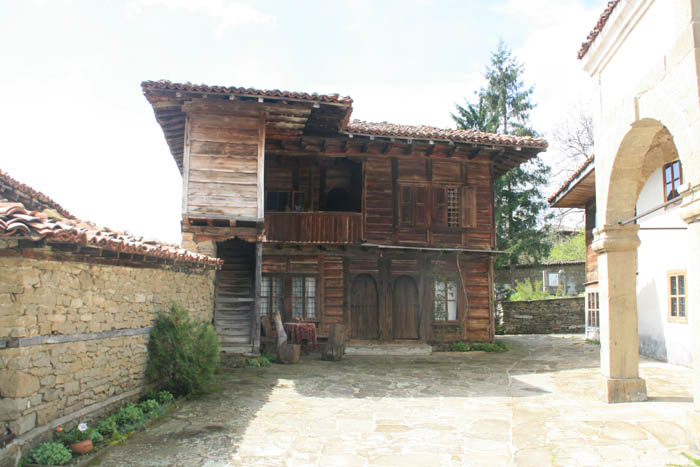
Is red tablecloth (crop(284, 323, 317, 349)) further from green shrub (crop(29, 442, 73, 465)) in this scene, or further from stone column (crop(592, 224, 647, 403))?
green shrub (crop(29, 442, 73, 465))

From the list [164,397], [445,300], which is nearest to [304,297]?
[445,300]

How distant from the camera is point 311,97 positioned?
40.4ft

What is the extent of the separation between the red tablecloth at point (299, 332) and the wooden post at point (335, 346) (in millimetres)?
620

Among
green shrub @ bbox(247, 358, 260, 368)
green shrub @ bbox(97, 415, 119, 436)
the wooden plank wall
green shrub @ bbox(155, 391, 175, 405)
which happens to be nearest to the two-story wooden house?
the wooden plank wall

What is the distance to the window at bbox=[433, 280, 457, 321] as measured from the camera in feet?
53.5

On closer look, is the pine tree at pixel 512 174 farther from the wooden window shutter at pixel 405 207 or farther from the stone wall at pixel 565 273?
the wooden window shutter at pixel 405 207

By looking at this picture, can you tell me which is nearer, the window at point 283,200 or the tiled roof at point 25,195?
the tiled roof at point 25,195

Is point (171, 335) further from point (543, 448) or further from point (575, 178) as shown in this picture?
point (575, 178)

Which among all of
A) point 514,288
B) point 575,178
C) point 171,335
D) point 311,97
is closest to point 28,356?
point 171,335

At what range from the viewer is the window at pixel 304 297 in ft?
51.0

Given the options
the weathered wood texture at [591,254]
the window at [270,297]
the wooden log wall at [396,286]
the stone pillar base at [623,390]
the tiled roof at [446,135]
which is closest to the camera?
the stone pillar base at [623,390]

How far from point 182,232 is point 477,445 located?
9012mm

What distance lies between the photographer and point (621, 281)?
784 centimetres

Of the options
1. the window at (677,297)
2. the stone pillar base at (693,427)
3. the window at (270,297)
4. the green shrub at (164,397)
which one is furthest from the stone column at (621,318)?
the window at (270,297)
